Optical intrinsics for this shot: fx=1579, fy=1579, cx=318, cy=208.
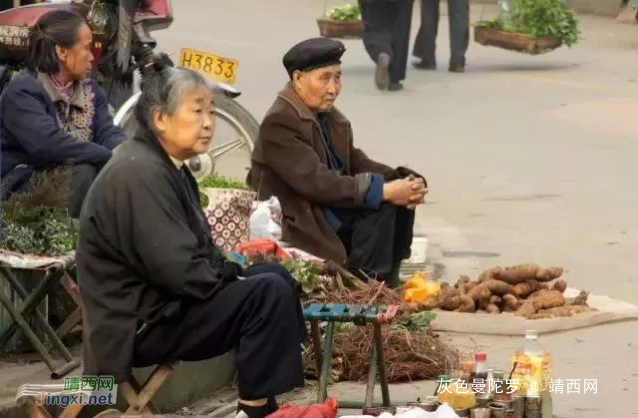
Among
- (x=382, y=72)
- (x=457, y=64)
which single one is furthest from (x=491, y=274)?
(x=457, y=64)

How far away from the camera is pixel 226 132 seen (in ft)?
31.0

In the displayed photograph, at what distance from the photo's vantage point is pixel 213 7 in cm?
2181

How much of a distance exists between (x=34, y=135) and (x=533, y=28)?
950 cm

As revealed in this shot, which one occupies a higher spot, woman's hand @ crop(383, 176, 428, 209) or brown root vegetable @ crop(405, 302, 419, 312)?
woman's hand @ crop(383, 176, 428, 209)

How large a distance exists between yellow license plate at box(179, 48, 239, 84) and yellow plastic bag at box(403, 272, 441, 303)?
2129 millimetres

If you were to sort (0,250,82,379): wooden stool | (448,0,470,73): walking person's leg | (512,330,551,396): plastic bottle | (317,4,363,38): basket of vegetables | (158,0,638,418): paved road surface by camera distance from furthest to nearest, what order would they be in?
1. (317,4,363,38): basket of vegetables
2. (448,0,470,73): walking person's leg
3. (158,0,638,418): paved road surface
4. (0,250,82,379): wooden stool
5. (512,330,551,396): plastic bottle

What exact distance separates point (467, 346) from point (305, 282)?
0.76 m

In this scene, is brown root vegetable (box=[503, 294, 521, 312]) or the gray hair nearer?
the gray hair

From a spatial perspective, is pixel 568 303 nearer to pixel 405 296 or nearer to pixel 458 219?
pixel 405 296

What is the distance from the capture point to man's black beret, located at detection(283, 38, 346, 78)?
6.74 meters

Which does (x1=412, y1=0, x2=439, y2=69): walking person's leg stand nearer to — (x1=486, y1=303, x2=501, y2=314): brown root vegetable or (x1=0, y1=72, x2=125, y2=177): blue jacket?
(x1=486, y1=303, x2=501, y2=314): brown root vegetable

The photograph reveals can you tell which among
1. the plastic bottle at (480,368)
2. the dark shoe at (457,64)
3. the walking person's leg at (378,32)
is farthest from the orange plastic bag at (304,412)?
the dark shoe at (457,64)

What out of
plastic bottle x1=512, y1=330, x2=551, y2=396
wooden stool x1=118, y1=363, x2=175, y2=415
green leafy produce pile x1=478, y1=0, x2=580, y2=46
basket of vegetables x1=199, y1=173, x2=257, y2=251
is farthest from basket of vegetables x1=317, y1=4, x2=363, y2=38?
wooden stool x1=118, y1=363, x2=175, y2=415

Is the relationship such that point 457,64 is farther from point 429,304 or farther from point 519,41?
point 429,304
